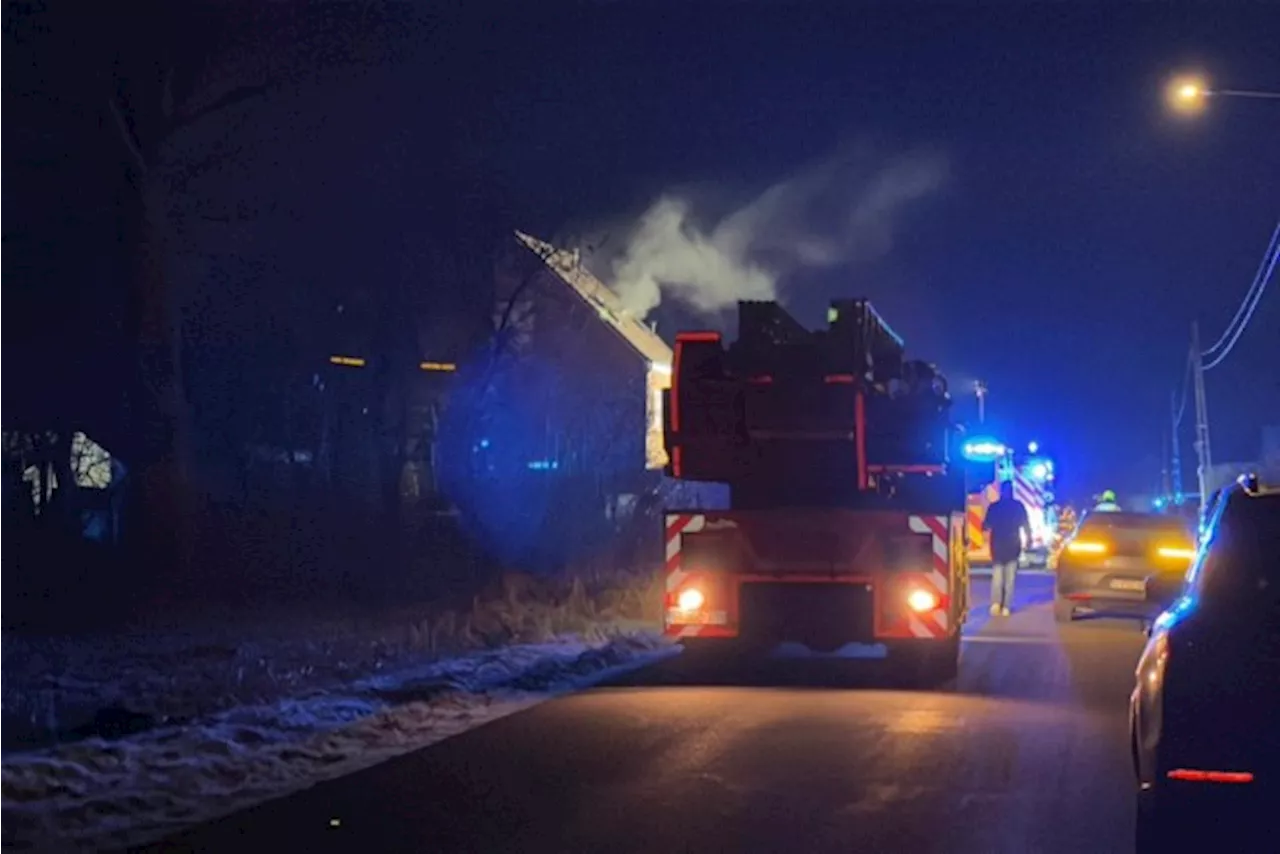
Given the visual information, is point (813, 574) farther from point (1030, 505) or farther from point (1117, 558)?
point (1030, 505)

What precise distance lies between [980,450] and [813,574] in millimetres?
4347

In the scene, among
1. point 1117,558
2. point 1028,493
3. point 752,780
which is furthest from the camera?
point 1028,493

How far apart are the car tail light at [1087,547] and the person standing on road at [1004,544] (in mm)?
1355

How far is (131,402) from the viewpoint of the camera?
77.4 feet

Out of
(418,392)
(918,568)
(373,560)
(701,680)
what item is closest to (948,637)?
(918,568)

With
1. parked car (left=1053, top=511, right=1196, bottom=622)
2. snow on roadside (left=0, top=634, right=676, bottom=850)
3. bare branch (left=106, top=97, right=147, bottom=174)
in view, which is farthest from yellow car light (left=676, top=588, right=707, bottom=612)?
bare branch (left=106, top=97, right=147, bottom=174)

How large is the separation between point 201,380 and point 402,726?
17.7m

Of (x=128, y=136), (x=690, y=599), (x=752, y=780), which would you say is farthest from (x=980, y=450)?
(x=128, y=136)

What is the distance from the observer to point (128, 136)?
873 inches

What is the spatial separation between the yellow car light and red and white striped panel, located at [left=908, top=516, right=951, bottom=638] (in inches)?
75.9

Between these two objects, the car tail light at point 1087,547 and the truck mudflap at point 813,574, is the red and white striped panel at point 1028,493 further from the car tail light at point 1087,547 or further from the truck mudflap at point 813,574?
the truck mudflap at point 813,574

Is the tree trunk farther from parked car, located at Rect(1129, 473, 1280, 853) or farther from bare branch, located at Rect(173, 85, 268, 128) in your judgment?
parked car, located at Rect(1129, 473, 1280, 853)

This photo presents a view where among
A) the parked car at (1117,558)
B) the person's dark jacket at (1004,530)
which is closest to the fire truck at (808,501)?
the parked car at (1117,558)

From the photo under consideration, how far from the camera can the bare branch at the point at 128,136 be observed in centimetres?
2203
